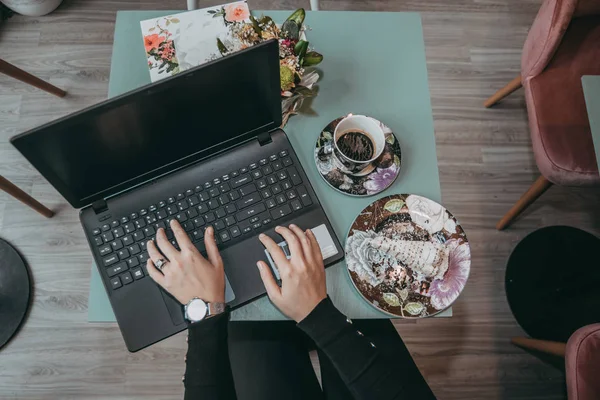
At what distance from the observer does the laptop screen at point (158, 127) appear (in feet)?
2.30

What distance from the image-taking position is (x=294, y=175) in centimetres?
92

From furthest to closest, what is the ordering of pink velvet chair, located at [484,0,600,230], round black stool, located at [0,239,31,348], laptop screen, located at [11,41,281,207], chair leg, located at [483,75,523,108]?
chair leg, located at [483,75,523,108]
round black stool, located at [0,239,31,348]
pink velvet chair, located at [484,0,600,230]
laptop screen, located at [11,41,281,207]

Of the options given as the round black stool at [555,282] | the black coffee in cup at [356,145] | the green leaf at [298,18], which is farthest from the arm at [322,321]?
the round black stool at [555,282]

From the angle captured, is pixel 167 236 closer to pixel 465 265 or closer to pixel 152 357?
pixel 465 265

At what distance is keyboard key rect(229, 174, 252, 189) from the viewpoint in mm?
907

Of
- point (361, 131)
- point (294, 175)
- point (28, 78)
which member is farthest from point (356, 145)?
point (28, 78)

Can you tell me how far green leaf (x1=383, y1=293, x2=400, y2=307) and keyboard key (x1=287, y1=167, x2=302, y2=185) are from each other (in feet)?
0.95

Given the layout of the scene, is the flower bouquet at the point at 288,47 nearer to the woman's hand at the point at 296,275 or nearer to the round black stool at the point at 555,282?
the woman's hand at the point at 296,275

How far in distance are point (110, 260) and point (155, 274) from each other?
101 mm

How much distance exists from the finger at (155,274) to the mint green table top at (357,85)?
13.0 inches

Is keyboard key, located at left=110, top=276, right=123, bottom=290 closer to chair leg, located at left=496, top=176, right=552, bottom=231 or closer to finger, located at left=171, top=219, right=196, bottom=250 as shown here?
finger, located at left=171, top=219, right=196, bottom=250

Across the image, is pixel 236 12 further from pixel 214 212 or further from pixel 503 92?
pixel 503 92

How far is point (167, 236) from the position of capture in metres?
0.88

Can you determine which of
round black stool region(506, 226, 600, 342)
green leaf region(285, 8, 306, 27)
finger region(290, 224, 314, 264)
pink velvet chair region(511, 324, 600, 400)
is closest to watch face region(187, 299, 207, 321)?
finger region(290, 224, 314, 264)
